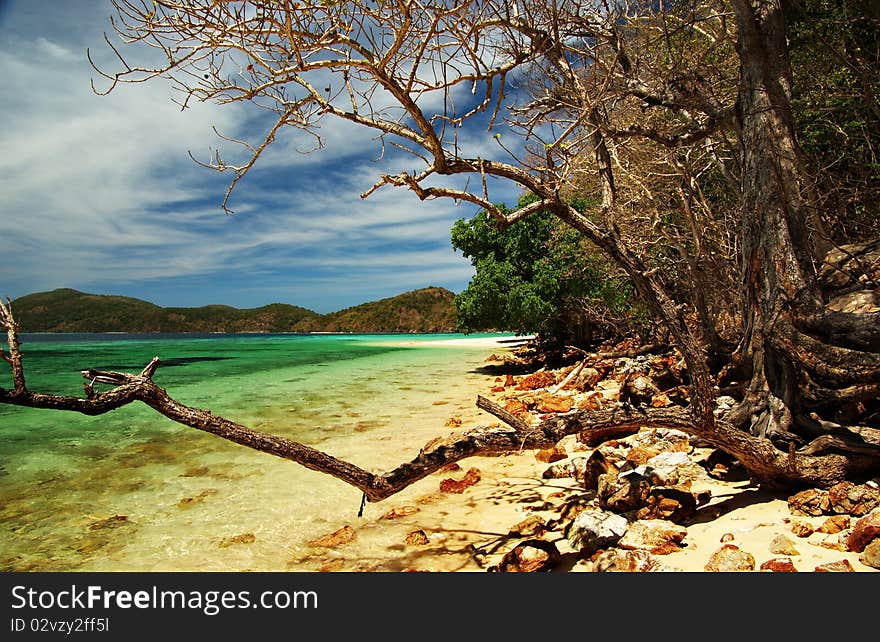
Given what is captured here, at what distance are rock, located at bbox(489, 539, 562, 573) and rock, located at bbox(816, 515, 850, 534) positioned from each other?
1784 millimetres

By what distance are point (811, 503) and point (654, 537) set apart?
1.18 m

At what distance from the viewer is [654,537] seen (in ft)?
11.2

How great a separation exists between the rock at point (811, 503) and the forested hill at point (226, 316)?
111441 mm

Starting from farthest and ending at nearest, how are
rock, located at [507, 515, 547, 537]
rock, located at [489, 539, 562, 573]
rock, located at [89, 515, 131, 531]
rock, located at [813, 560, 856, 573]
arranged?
rock, located at [89, 515, 131, 531], rock, located at [507, 515, 547, 537], rock, located at [489, 539, 562, 573], rock, located at [813, 560, 856, 573]

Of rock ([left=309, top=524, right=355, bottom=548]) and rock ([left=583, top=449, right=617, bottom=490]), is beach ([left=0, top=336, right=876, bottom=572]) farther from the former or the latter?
rock ([left=583, top=449, right=617, bottom=490])

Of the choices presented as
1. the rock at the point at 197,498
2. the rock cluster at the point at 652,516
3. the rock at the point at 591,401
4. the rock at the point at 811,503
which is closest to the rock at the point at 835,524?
the rock cluster at the point at 652,516

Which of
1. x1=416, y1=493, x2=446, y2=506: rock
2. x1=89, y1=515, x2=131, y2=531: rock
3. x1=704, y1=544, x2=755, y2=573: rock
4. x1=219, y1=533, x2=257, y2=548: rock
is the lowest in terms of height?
x1=89, y1=515, x2=131, y2=531: rock

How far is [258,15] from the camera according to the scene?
3.38 metres

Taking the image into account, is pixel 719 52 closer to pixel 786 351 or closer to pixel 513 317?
pixel 786 351

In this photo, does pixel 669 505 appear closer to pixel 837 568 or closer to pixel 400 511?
pixel 837 568

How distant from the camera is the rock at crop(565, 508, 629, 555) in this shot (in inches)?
140

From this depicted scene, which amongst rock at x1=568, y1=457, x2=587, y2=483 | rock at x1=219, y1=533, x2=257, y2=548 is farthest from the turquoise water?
rock at x1=568, y1=457, x2=587, y2=483

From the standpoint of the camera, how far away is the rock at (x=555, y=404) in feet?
30.6

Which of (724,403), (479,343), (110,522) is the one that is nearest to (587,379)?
(724,403)
